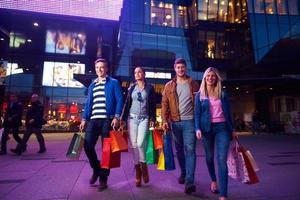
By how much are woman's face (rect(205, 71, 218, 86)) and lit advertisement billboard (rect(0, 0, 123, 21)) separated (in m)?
26.4

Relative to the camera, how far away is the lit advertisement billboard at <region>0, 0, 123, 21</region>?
87.8 ft

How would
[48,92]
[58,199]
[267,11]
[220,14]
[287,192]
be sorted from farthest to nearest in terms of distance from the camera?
[220,14], [267,11], [48,92], [287,192], [58,199]

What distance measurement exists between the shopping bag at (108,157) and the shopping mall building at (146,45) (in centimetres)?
2266

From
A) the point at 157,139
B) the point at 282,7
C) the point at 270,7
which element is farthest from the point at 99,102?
the point at 282,7

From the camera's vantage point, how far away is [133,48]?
2805 cm

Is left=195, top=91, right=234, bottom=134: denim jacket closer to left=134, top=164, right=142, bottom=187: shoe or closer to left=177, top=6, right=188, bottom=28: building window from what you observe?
left=134, top=164, right=142, bottom=187: shoe

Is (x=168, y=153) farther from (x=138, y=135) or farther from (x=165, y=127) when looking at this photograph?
(x=138, y=135)

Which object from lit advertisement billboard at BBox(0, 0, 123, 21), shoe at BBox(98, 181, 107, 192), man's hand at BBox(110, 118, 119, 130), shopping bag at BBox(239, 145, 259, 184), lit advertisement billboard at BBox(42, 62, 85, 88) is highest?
lit advertisement billboard at BBox(0, 0, 123, 21)

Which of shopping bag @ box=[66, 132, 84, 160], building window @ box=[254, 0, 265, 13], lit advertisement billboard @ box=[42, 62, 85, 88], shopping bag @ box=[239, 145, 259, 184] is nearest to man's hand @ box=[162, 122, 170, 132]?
shopping bag @ box=[239, 145, 259, 184]

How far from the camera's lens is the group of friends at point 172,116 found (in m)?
3.65

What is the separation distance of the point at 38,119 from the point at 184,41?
23.7m

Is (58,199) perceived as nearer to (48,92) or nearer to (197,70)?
(48,92)

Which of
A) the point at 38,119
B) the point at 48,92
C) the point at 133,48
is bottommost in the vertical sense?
the point at 38,119

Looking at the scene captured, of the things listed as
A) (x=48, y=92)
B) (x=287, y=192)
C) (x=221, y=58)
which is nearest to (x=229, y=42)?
(x=221, y=58)
